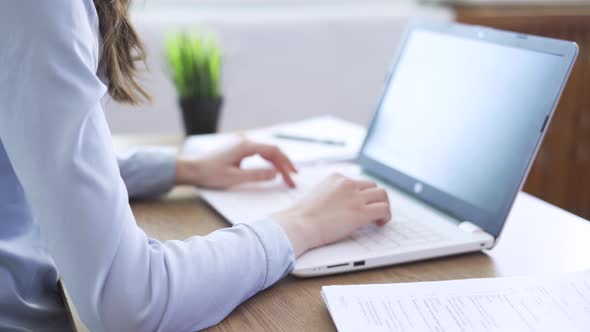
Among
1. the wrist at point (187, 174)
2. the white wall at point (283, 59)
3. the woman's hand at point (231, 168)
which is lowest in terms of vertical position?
the white wall at point (283, 59)

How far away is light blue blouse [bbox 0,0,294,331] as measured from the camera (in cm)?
55

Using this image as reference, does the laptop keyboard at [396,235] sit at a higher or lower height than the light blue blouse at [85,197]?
lower

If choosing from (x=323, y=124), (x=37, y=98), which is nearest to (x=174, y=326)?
(x=37, y=98)

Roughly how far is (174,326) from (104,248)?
0.33ft

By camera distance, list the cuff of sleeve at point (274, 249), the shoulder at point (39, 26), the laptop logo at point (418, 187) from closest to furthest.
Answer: the shoulder at point (39, 26), the cuff of sleeve at point (274, 249), the laptop logo at point (418, 187)

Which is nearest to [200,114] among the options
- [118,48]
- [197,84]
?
[197,84]

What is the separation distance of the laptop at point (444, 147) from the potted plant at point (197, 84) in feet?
1.28

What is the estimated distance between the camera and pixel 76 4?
1.87ft

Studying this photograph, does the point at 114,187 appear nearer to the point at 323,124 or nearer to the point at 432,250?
the point at 432,250

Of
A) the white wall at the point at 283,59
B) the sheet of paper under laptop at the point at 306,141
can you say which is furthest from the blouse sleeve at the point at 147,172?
the white wall at the point at 283,59

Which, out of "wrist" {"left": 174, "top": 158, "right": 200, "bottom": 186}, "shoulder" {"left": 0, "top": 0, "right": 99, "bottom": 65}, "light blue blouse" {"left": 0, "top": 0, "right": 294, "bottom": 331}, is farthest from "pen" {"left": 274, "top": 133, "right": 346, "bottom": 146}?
"shoulder" {"left": 0, "top": 0, "right": 99, "bottom": 65}

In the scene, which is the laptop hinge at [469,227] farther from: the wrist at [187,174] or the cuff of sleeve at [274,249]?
the wrist at [187,174]

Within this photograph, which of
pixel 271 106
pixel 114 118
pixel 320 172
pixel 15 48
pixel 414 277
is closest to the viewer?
pixel 15 48

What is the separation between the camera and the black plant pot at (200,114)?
1.43m
